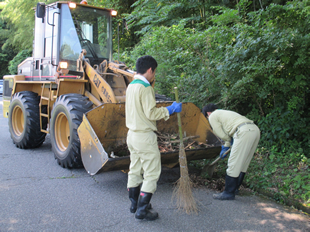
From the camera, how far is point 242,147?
4027 millimetres

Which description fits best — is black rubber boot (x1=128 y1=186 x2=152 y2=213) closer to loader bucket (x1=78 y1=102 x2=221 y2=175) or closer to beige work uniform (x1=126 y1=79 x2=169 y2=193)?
beige work uniform (x1=126 y1=79 x2=169 y2=193)

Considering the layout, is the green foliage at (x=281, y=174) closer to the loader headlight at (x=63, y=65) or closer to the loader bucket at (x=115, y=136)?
the loader bucket at (x=115, y=136)

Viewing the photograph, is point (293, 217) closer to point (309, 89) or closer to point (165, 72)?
point (309, 89)

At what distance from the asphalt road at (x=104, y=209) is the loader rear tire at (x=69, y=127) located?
0.29 metres

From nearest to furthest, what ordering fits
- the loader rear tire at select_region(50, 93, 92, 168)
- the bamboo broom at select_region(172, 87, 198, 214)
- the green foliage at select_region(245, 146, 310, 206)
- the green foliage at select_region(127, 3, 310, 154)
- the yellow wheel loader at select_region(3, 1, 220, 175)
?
the bamboo broom at select_region(172, 87, 198, 214), the green foliage at select_region(245, 146, 310, 206), the yellow wheel loader at select_region(3, 1, 220, 175), the green foliage at select_region(127, 3, 310, 154), the loader rear tire at select_region(50, 93, 92, 168)

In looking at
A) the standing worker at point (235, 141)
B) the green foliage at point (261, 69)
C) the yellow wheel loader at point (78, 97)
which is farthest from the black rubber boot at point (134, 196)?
the green foliage at point (261, 69)

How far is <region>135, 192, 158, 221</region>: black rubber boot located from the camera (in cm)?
338

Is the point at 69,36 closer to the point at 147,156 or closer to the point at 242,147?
the point at 147,156

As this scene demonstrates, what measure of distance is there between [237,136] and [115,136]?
6.68ft

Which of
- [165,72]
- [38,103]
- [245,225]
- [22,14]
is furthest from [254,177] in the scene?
[22,14]

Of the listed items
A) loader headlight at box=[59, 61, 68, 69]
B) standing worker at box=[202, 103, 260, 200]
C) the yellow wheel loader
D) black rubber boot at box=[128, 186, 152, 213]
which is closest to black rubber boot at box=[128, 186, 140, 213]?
black rubber boot at box=[128, 186, 152, 213]

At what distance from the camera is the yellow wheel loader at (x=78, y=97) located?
183 inches

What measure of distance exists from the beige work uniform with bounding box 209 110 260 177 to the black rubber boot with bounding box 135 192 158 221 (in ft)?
4.30

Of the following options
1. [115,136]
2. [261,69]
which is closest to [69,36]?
[115,136]
